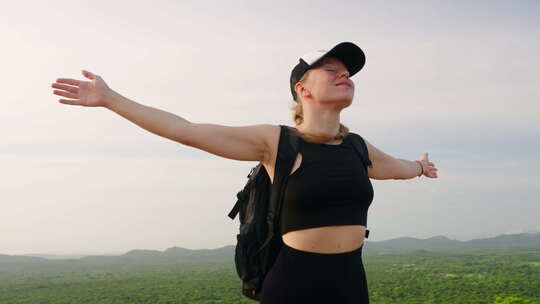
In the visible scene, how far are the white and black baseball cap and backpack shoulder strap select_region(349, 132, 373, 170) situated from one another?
53 cm

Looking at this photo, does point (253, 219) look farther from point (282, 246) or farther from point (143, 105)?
point (143, 105)

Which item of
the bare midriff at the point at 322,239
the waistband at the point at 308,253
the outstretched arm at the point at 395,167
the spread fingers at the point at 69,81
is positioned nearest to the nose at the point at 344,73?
the outstretched arm at the point at 395,167

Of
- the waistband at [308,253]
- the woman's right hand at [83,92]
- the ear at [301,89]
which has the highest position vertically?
the ear at [301,89]

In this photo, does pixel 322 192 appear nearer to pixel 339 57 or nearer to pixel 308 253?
pixel 308 253

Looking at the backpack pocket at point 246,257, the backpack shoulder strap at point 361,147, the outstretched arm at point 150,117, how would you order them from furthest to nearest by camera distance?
the backpack shoulder strap at point 361,147, the backpack pocket at point 246,257, the outstretched arm at point 150,117

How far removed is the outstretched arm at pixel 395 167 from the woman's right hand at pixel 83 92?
7.35 ft

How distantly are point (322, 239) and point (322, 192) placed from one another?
33 centimetres

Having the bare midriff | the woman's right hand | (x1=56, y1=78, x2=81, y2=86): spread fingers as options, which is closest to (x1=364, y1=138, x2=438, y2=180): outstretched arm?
the bare midriff

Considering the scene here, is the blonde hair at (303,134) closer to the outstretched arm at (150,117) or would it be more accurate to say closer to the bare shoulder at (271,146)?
the bare shoulder at (271,146)

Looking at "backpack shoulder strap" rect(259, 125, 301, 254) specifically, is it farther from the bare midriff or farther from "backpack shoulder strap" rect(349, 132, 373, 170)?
"backpack shoulder strap" rect(349, 132, 373, 170)

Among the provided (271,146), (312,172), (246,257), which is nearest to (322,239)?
(312,172)

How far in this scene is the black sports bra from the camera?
3.56 meters

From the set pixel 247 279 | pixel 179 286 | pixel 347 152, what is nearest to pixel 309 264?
pixel 247 279

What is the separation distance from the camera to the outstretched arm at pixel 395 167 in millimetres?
4586
